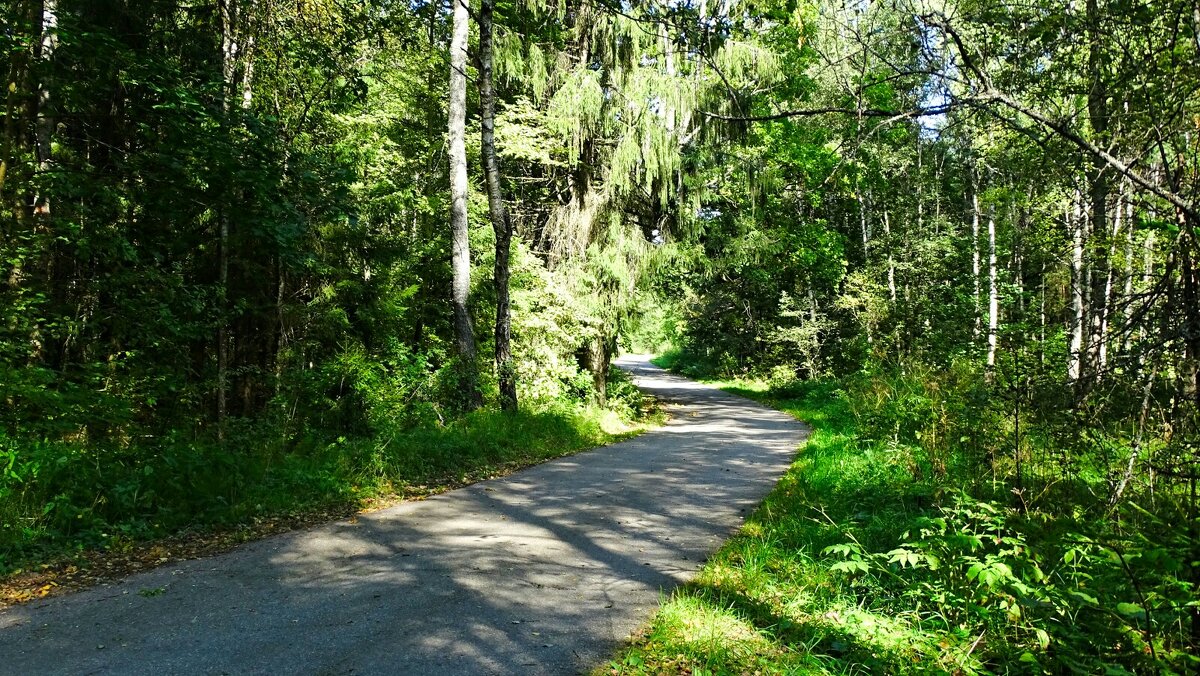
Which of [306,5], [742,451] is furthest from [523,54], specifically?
[742,451]

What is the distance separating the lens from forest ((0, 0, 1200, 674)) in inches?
141

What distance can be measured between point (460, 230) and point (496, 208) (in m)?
0.80

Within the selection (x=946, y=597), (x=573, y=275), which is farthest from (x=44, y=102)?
(x=946, y=597)

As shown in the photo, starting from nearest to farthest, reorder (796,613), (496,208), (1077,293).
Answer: (796,613), (1077,293), (496,208)

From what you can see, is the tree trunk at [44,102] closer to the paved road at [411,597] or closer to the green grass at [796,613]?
the paved road at [411,597]

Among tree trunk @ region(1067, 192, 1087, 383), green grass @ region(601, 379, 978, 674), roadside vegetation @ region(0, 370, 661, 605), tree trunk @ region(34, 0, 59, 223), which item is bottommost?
green grass @ region(601, 379, 978, 674)

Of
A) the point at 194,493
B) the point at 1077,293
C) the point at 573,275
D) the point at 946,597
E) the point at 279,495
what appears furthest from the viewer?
the point at 573,275

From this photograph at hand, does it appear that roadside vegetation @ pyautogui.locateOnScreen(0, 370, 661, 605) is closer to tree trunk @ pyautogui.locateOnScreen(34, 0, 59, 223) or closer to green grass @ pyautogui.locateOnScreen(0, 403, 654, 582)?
green grass @ pyautogui.locateOnScreen(0, 403, 654, 582)

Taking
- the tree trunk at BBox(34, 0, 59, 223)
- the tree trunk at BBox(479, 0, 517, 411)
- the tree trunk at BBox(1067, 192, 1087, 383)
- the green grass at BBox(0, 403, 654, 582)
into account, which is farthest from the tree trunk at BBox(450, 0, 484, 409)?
the tree trunk at BBox(1067, 192, 1087, 383)

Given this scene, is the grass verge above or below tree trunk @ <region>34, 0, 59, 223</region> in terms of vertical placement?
below

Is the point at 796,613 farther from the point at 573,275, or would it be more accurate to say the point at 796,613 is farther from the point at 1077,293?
the point at 573,275

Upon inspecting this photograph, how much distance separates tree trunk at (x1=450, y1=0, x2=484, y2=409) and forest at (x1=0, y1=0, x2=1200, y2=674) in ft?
0.25

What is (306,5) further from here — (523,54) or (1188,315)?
(1188,315)

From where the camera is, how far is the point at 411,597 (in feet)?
14.4
